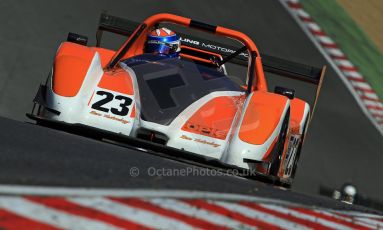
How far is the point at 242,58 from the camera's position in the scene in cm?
809

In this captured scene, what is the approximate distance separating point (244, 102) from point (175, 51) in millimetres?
1271

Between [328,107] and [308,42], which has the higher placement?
[308,42]

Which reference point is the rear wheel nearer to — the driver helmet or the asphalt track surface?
the driver helmet

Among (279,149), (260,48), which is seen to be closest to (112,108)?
(279,149)

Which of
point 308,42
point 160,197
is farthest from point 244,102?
point 308,42

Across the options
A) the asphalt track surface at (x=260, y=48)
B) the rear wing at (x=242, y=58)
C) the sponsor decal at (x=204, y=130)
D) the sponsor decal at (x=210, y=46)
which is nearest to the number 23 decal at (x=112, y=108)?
the sponsor decal at (x=204, y=130)

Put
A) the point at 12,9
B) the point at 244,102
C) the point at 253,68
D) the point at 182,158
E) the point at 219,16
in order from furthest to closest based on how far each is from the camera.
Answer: the point at 219,16, the point at 12,9, the point at 253,68, the point at 244,102, the point at 182,158

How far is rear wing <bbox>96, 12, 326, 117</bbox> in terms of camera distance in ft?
26.2

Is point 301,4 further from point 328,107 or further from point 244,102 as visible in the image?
point 244,102

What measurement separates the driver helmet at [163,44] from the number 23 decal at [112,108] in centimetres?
127

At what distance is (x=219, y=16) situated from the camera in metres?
11.0

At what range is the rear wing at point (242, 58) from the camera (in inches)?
314

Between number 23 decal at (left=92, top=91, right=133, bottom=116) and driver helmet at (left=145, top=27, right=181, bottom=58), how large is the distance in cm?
127

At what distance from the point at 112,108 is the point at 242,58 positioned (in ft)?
8.61
